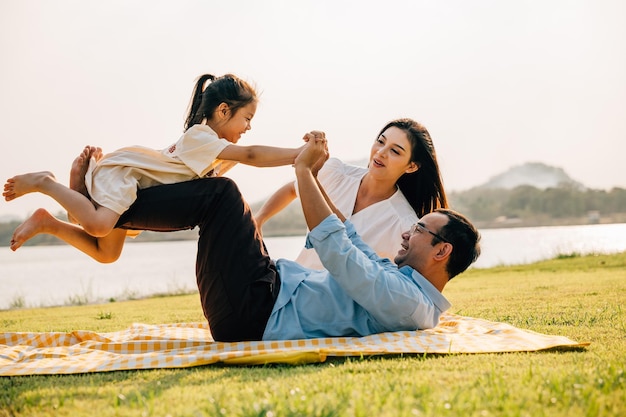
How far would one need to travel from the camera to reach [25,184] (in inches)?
169

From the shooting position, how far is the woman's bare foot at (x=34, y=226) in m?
4.36

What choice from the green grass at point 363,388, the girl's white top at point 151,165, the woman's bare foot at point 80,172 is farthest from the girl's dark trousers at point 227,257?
the woman's bare foot at point 80,172

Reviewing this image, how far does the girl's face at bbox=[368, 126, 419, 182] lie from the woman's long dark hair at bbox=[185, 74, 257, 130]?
1.04 meters

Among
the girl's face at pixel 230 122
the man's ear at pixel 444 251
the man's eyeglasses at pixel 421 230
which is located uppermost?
the girl's face at pixel 230 122

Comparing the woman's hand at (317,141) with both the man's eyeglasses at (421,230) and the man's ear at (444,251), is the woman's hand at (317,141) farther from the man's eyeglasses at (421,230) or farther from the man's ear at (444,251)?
the man's ear at (444,251)

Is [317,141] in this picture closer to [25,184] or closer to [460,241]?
[460,241]

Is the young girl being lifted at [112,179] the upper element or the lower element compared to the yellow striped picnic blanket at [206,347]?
upper

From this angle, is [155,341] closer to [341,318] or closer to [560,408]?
[341,318]

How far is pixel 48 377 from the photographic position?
314 centimetres

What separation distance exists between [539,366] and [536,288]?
17.8ft

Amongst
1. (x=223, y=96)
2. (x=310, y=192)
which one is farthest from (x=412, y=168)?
(x=310, y=192)

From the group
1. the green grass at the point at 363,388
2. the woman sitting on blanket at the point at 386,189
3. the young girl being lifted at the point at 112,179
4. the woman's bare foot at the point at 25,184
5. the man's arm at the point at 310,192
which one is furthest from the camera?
the woman sitting on blanket at the point at 386,189

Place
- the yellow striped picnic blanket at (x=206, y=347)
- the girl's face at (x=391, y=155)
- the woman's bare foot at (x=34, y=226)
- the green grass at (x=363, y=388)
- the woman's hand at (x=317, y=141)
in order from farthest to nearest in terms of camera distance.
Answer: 1. the girl's face at (x=391, y=155)
2. the woman's bare foot at (x=34, y=226)
3. the woman's hand at (x=317, y=141)
4. the yellow striped picnic blanket at (x=206, y=347)
5. the green grass at (x=363, y=388)

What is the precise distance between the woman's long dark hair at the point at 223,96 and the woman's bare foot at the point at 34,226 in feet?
3.89
